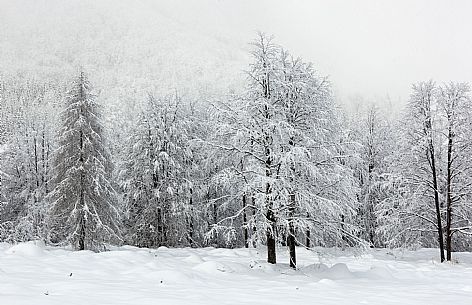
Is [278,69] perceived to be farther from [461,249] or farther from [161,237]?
[461,249]

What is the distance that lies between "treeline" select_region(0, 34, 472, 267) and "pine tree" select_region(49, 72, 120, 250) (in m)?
0.08

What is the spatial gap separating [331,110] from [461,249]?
27258 mm

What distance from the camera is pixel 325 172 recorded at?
50.4 feet

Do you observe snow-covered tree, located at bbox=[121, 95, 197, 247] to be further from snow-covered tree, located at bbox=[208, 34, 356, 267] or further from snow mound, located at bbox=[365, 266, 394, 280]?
snow mound, located at bbox=[365, 266, 394, 280]

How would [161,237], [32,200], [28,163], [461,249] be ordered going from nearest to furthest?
1. [161,237]
2. [32,200]
3. [28,163]
4. [461,249]

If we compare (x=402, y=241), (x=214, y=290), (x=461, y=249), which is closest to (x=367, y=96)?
(x=461, y=249)

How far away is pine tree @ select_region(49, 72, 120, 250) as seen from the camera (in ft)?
74.5

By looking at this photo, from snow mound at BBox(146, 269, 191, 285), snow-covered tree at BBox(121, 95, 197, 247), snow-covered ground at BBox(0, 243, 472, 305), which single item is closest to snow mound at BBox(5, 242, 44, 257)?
snow-covered ground at BBox(0, 243, 472, 305)

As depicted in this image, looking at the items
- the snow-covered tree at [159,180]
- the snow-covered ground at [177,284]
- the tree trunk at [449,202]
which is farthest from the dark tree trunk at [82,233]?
the tree trunk at [449,202]

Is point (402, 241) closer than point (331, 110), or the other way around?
point (331, 110)

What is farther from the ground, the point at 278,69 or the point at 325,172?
the point at 278,69

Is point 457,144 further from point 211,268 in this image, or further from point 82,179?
point 82,179

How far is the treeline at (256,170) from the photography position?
50.1 feet

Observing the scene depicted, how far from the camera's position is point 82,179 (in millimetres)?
23062
